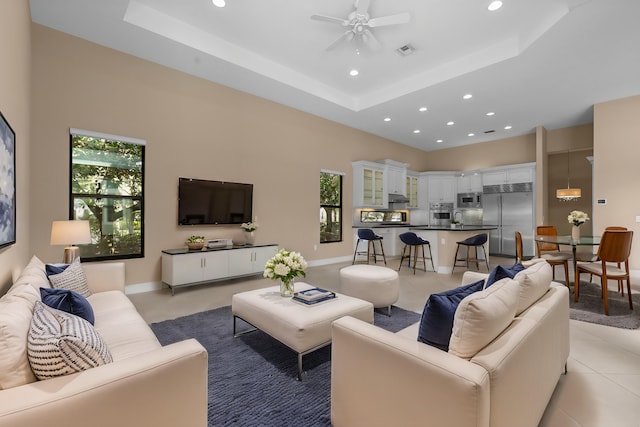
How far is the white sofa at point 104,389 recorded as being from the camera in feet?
3.05

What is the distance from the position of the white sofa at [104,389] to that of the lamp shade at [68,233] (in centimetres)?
160

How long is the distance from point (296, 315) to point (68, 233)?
238 cm

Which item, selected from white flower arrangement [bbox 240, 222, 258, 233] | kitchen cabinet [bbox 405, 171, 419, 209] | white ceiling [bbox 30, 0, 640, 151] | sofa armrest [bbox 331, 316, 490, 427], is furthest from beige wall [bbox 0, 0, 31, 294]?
kitchen cabinet [bbox 405, 171, 419, 209]

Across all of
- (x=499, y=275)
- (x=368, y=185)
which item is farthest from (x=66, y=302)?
(x=368, y=185)

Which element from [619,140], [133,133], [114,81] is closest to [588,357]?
[619,140]

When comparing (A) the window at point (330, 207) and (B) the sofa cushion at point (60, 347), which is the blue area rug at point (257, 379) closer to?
(B) the sofa cushion at point (60, 347)

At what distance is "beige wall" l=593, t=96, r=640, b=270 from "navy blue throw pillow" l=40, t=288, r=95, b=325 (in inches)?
299

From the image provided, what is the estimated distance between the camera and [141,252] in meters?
4.29

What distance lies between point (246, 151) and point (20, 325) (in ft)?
15.1

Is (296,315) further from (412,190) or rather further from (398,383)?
(412,190)

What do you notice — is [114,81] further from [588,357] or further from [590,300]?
[590,300]

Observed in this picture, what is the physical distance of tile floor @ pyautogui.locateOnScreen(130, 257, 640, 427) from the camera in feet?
Answer: 5.86

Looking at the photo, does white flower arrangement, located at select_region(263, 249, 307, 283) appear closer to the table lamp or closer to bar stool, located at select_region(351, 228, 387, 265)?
the table lamp

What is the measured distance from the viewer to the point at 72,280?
243 centimetres
